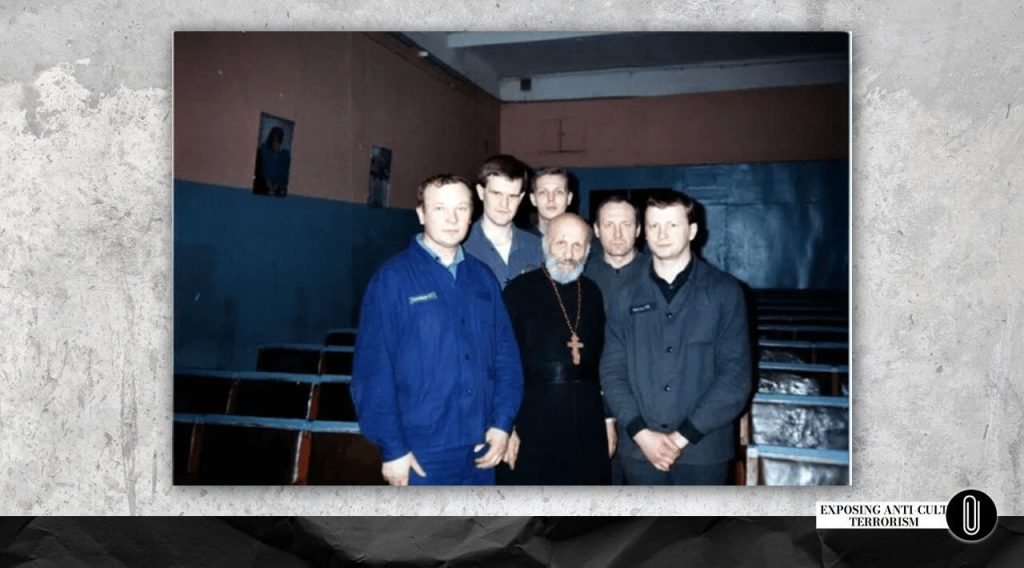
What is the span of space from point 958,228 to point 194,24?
71.4 inches

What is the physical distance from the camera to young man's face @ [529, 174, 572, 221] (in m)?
1.87

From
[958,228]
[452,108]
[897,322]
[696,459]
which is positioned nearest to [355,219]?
[452,108]

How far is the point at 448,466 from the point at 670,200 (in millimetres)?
795

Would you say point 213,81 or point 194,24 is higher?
point 194,24

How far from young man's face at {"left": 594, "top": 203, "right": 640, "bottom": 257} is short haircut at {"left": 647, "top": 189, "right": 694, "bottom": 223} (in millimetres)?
51

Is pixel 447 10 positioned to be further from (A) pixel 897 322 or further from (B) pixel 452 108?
(A) pixel 897 322

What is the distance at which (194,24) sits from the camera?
6.21 ft

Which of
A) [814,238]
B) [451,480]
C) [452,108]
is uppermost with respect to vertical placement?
[452,108]

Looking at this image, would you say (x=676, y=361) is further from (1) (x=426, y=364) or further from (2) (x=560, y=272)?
(1) (x=426, y=364)

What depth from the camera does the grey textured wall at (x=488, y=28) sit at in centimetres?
185

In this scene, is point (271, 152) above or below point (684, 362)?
above

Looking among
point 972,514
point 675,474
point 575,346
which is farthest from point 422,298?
Result: point 972,514

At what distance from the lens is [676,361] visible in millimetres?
1887

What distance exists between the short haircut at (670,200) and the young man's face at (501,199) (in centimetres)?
31
